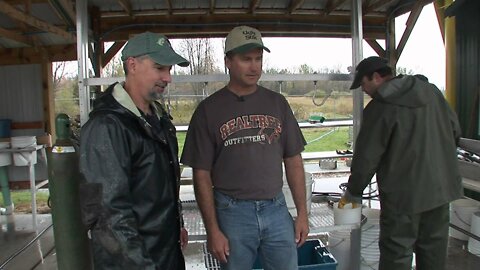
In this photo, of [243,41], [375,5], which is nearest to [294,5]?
[375,5]

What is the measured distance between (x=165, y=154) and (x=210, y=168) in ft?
1.19

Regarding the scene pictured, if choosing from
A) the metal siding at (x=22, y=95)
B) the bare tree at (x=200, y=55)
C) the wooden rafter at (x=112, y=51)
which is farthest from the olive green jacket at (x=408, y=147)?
the metal siding at (x=22, y=95)

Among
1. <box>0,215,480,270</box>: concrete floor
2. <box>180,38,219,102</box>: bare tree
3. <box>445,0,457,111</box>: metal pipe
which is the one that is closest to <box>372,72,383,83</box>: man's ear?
<box>0,215,480,270</box>: concrete floor

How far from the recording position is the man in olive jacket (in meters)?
2.36

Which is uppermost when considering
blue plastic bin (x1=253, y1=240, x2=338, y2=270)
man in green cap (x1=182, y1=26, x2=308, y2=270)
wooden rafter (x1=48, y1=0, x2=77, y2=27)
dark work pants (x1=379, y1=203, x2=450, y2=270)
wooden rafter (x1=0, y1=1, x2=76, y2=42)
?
wooden rafter (x1=0, y1=1, x2=76, y2=42)

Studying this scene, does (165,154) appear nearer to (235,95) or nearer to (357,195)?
(235,95)

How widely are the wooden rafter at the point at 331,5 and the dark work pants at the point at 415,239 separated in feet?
6.47

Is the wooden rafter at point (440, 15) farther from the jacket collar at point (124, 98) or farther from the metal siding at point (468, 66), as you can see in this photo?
the jacket collar at point (124, 98)

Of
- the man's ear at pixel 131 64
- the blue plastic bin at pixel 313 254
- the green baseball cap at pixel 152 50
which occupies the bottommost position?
the blue plastic bin at pixel 313 254

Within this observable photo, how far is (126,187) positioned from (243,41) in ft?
2.96

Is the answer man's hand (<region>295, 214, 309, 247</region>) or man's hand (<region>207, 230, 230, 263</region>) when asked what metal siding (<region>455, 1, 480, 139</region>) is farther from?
man's hand (<region>207, 230, 230, 263</region>)

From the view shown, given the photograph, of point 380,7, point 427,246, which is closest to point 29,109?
point 380,7

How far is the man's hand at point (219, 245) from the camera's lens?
5.76 feet

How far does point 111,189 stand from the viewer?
121cm
